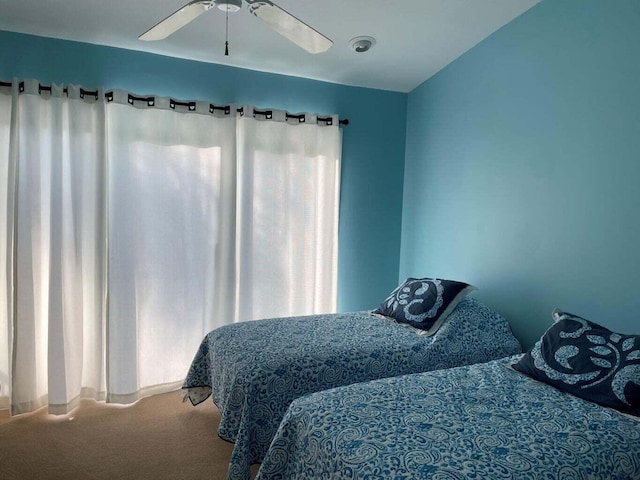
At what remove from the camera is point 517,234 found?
7.84 feet

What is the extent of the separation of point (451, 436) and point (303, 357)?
2.83ft

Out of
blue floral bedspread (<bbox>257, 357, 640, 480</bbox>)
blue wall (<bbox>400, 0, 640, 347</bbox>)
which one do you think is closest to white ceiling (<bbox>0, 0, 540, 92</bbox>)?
blue wall (<bbox>400, 0, 640, 347</bbox>)

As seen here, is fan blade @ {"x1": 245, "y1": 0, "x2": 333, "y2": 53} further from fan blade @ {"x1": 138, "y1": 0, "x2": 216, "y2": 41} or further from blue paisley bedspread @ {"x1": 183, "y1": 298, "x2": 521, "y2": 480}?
blue paisley bedspread @ {"x1": 183, "y1": 298, "x2": 521, "y2": 480}

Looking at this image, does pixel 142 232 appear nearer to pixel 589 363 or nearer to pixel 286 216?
pixel 286 216

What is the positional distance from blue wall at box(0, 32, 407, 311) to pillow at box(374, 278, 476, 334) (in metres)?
0.84

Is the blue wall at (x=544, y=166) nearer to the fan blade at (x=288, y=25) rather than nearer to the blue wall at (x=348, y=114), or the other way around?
the blue wall at (x=348, y=114)

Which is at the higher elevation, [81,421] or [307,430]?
[307,430]

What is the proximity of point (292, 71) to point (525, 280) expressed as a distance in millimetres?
2201

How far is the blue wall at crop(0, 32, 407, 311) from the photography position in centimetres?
272

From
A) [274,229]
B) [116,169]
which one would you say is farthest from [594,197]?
[116,169]

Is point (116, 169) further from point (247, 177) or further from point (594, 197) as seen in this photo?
point (594, 197)

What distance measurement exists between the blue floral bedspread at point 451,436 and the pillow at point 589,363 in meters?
0.05

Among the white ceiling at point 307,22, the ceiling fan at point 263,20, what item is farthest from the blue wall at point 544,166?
the ceiling fan at point 263,20

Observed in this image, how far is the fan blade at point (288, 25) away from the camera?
63.1 inches
